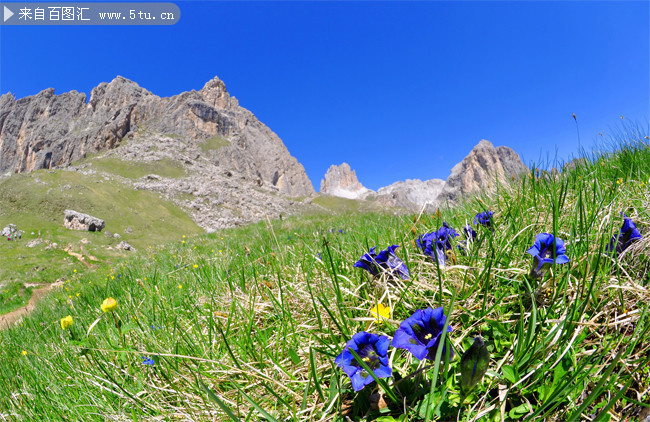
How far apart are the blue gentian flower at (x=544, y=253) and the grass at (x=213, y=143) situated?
620 ft

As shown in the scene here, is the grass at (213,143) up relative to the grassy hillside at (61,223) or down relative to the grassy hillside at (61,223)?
up

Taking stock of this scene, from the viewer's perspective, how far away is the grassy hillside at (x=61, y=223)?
2362 cm

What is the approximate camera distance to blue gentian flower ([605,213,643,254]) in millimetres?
1750

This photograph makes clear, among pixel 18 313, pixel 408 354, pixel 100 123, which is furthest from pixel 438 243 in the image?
pixel 100 123

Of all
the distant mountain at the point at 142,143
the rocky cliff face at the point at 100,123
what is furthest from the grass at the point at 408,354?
the rocky cliff face at the point at 100,123

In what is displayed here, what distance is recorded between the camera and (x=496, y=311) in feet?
5.87

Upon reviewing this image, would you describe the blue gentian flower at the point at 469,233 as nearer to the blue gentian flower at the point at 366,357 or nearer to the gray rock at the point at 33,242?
the blue gentian flower at the point at 366,357

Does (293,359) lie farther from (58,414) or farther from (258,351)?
(58,414)

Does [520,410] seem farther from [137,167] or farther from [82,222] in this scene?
[137,167]

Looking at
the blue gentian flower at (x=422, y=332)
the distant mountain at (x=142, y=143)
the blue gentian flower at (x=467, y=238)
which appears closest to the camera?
the blue gentian flower at (x=422, y=332)

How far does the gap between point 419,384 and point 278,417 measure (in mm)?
757

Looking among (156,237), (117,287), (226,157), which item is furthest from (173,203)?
(117,287)

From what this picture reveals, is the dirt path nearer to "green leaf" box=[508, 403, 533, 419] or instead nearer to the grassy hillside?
the grassy hillside

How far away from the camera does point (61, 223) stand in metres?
52.5
